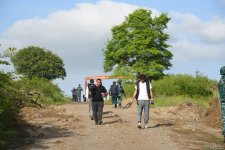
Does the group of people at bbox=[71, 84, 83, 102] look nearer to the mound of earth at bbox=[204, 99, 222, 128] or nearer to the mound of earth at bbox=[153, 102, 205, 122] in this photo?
the mound of earth at bbox=[153, 102, 205, 122]

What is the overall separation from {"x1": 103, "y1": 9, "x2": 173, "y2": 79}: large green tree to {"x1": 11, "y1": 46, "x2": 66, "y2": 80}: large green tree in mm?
25476

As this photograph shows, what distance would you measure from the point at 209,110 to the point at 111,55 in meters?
40.2

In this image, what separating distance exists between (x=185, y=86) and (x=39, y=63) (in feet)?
160

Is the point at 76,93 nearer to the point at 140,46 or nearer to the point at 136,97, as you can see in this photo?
the point at 140,46

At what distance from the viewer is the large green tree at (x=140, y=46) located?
59938mm

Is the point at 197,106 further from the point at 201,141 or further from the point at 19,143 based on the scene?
the point at 19,143

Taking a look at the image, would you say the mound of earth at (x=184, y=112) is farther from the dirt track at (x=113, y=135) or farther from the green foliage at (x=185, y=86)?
the green foliage at (x=185, y=86)

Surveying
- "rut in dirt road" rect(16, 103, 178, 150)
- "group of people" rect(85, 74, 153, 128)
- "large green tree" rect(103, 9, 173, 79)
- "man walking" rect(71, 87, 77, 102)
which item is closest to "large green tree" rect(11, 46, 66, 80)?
"large green tree" rect(103, 9, 173, 79)

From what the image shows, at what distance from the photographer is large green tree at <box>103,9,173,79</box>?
59.9 metres

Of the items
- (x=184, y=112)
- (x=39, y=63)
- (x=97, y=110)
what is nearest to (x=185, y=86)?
(x=184, y=112)

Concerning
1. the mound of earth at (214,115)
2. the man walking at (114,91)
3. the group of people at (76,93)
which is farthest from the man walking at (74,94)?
the mound of earth at (214,115)

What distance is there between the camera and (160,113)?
26.7 m

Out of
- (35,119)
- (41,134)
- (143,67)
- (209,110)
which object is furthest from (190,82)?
(41,134)

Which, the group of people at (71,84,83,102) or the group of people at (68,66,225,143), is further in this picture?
the group of people at (71,84,83,102)
